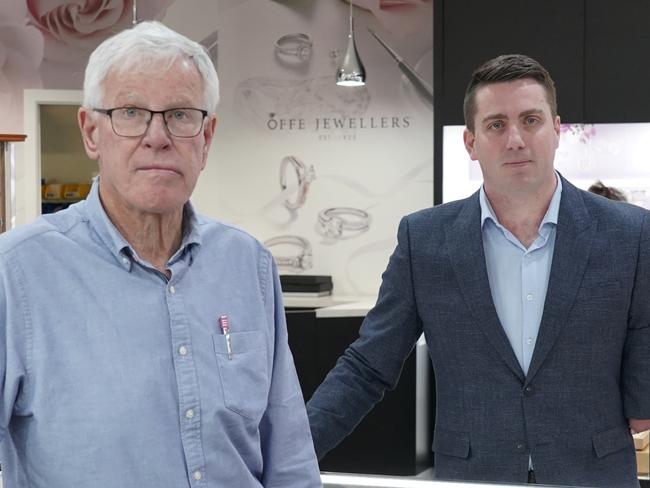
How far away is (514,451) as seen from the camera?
6.99 ft

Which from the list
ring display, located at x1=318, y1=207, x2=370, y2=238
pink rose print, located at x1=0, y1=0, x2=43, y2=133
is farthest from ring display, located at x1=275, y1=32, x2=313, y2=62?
pink rose print, located at x1=0, y1=0, x2=43, y2=133

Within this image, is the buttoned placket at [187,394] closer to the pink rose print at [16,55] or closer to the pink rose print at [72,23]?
the pink rose print at [72,23]

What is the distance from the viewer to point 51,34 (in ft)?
28.2

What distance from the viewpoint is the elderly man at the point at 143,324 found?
137 centimetres

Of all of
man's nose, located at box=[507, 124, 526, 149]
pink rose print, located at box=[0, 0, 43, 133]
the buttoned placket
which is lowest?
the buttoned placket

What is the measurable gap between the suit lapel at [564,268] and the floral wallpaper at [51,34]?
6.97m

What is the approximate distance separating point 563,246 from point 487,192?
0.72 feet

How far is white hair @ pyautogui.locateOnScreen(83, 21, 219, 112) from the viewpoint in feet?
4.81

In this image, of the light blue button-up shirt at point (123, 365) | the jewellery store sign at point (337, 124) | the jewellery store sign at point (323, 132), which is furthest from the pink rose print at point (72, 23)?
the light blue button-up shirt at point (123, 365)

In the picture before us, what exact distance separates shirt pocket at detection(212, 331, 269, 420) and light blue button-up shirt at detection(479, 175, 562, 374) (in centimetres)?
79

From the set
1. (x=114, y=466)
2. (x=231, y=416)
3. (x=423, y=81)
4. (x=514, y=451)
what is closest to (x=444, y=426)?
(x=514, y=451)

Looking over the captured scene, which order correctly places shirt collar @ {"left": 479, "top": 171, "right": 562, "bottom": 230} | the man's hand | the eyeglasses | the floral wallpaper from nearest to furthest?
1. the eyeglasses
2. the man's hand
3. shirt collar @ {"left": 479, "top": 171, "right": 562, "bottom": 230}
4. the floral wallpaper

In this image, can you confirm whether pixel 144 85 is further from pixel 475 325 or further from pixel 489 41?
pixel 489 41

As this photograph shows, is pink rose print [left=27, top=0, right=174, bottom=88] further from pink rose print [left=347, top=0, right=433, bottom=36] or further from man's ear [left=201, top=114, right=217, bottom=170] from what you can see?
man's ear [left=201, top=114, right=217, bottom=170]
